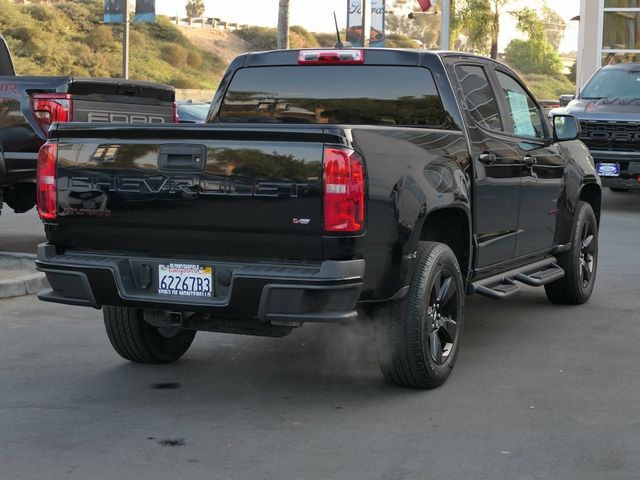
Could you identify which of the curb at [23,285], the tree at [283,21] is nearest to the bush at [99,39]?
the tree at [283,21]

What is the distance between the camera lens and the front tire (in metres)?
5.88

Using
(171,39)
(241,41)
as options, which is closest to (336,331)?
(171,39)

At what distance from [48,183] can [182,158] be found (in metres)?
0.82

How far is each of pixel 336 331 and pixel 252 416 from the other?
2170mm

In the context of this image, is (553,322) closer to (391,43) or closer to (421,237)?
(421,237)

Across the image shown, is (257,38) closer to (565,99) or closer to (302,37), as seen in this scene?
(302,37)

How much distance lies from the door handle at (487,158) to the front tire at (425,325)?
80cm

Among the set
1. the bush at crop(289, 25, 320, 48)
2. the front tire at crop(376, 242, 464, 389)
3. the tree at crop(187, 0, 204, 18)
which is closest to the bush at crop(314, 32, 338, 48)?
the bush at crop(289, 25, 320, 48)

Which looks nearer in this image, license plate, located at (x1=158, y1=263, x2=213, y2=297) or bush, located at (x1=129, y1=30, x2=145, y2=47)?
license plate, located at (x1=158, y1=263, x2=213, y2=297)

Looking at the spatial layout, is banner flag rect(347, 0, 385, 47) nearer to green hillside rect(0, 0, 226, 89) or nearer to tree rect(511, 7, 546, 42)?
tree rect(511, 7, 546, 42)

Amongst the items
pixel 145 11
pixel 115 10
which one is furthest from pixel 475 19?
pixel 145 11

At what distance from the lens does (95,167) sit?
585 cm

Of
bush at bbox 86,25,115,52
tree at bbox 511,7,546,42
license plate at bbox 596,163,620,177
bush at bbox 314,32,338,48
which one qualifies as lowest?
license plate at bbox 596,163,620,177

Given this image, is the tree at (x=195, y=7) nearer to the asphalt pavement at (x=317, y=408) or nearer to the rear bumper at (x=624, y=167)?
the rear bumper at (x=624, y=167)
